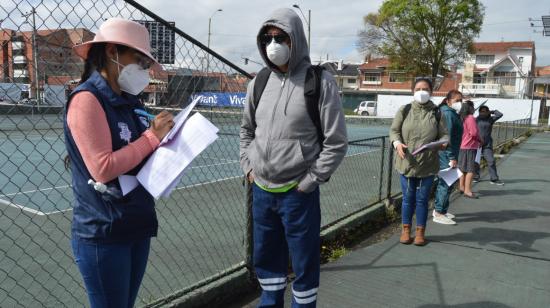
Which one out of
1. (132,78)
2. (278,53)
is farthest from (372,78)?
(132,78)

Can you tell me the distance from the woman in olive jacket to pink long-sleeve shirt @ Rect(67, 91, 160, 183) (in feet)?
12.1

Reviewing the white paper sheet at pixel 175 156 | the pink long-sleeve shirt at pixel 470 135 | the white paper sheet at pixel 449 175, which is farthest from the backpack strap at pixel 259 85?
the pink long-sleeve shirt at pixel 470 135

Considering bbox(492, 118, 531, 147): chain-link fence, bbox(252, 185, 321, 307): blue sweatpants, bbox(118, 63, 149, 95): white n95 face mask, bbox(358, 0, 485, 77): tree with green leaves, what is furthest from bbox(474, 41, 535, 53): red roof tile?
bbox(118, 63, 149, 95): white n95 face mask

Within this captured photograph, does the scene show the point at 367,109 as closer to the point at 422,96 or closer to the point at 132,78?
the point at 422,96

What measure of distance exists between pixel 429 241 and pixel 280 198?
3198 mm

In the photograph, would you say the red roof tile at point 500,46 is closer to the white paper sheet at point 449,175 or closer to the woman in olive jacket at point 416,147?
the white paper sheet at point 449,175

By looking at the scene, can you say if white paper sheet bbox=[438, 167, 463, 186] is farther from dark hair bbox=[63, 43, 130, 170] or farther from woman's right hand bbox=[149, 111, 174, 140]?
dark hair bbox=[63, 43, 130, 170]

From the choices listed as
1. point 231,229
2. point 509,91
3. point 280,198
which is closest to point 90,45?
point 280,198

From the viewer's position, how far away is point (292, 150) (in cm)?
261

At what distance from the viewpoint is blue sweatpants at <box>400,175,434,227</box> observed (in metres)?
4.95

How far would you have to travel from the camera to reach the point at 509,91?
55719 millimetres

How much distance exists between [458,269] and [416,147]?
1374 mm

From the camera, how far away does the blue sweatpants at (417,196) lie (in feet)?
16.2

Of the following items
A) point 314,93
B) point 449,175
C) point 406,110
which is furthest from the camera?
point 449,175
